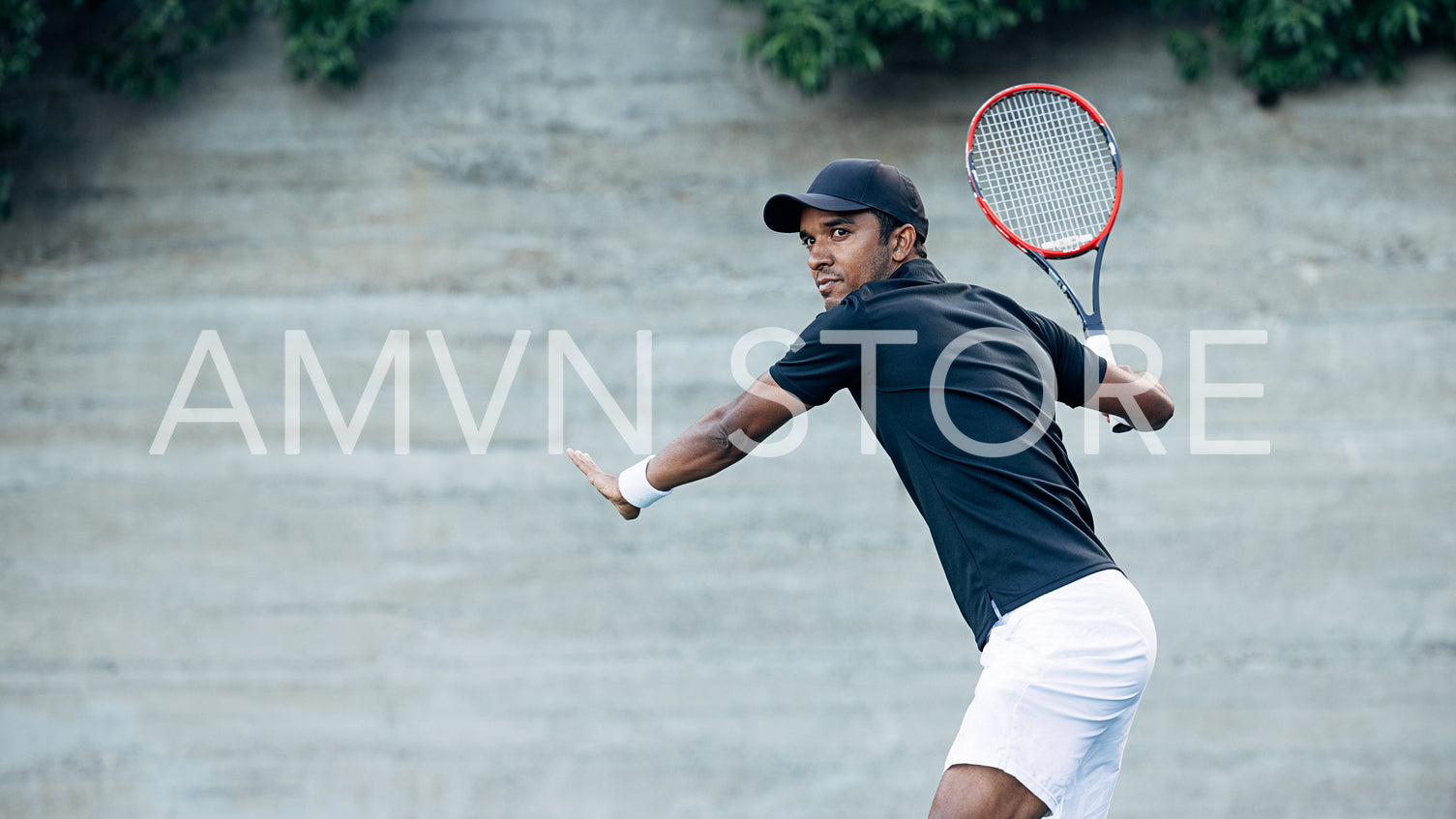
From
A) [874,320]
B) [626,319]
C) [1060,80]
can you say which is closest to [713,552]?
[626,319]

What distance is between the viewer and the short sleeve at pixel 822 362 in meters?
2.93

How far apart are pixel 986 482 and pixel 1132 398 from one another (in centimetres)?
81

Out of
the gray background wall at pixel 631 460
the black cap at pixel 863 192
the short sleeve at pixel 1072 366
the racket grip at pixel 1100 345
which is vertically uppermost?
the black cap at pixel 863 192

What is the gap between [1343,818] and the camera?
6121 mm

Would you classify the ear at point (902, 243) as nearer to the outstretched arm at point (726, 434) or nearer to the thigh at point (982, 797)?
the outstretched arm at point (726, 434)

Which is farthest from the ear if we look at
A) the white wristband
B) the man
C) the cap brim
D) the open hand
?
the open hand

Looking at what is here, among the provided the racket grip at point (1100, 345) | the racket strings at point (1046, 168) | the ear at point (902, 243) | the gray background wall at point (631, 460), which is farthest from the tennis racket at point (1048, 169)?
the gray background wall at point (631, 460)

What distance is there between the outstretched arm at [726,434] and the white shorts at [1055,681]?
0.73 meters

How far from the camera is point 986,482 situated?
281 centimetres

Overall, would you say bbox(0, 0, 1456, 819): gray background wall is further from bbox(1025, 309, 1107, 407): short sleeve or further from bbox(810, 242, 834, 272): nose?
bbox(810, 242, 834, 272): nose

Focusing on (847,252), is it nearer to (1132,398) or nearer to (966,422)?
(966,422)

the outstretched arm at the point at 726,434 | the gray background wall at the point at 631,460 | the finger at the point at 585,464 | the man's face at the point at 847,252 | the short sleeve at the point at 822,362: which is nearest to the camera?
the short sleeve at the point at 822,362

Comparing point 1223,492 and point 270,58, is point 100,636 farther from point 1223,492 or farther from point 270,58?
point 1223,492

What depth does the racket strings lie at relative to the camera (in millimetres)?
4191
